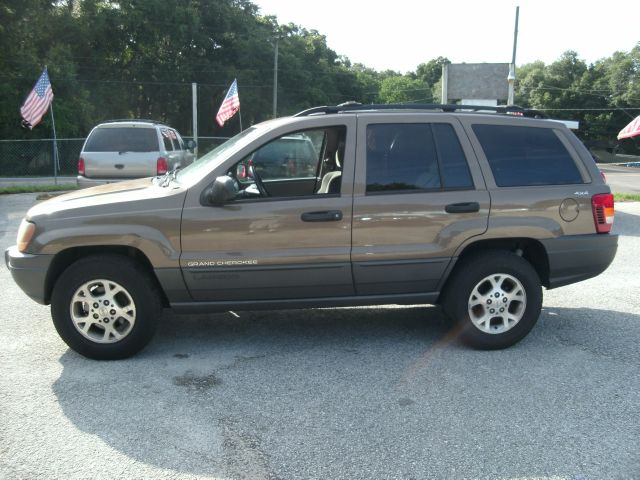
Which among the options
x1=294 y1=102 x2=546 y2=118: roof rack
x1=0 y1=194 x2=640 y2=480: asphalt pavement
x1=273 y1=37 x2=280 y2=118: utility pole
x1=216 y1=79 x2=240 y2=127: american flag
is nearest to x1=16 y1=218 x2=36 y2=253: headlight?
x1=0 y1=194 x2=640 y2=480: asphalt pavement

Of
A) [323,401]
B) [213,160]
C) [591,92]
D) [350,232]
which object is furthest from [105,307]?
[591,92]

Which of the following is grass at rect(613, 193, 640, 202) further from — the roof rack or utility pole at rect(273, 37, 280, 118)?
utility pole at rect(273, 37, 280, 118)

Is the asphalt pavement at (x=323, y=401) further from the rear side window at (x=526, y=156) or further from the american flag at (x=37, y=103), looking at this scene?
the american flag at (x=37, y=103)

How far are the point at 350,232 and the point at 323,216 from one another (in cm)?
25

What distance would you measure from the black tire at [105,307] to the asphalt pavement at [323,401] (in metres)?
0.17

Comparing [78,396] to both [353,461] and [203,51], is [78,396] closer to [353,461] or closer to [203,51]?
[353,461]

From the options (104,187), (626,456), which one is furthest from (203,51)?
(626,456)

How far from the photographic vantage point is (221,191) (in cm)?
429

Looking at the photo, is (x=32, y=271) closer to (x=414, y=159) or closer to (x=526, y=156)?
(x=414, y=159)

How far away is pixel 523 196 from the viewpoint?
473cm

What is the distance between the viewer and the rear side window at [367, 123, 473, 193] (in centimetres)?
463

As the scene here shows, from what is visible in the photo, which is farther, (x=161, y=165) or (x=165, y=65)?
(x=165, y=65)

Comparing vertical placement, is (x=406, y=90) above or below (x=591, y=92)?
above

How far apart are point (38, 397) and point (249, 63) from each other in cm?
4657
